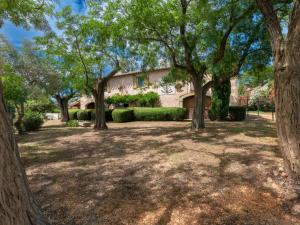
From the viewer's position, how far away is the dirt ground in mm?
3129

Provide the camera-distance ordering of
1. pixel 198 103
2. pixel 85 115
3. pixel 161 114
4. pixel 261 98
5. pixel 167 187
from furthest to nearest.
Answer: pixel 261 98 < pixel 85 115 < pixel 161 114 < pixel 198 103 < pixel 167 187

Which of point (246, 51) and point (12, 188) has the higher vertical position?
point (246, 51)

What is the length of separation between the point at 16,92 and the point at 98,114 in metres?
4.70

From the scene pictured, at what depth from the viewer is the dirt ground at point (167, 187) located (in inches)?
123

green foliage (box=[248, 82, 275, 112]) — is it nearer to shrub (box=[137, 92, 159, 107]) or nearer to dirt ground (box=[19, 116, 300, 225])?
shrub (box=[137, 92, 159, 107])

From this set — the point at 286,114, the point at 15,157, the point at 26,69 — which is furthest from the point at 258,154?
the point at 26,69

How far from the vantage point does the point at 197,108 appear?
10844 mm

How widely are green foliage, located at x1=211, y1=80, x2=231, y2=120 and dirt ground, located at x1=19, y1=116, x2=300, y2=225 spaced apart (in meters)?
10.6

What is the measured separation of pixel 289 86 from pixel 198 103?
7057 millimetres

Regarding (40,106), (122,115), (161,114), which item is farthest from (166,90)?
(40,106)

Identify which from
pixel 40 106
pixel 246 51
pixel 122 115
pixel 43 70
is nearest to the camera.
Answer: pixel 246 51

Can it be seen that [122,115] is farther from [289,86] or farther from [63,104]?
[289,86]

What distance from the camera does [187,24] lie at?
9.34m

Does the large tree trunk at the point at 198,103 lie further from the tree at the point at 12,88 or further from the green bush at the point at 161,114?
the tree at the point at 12,88
